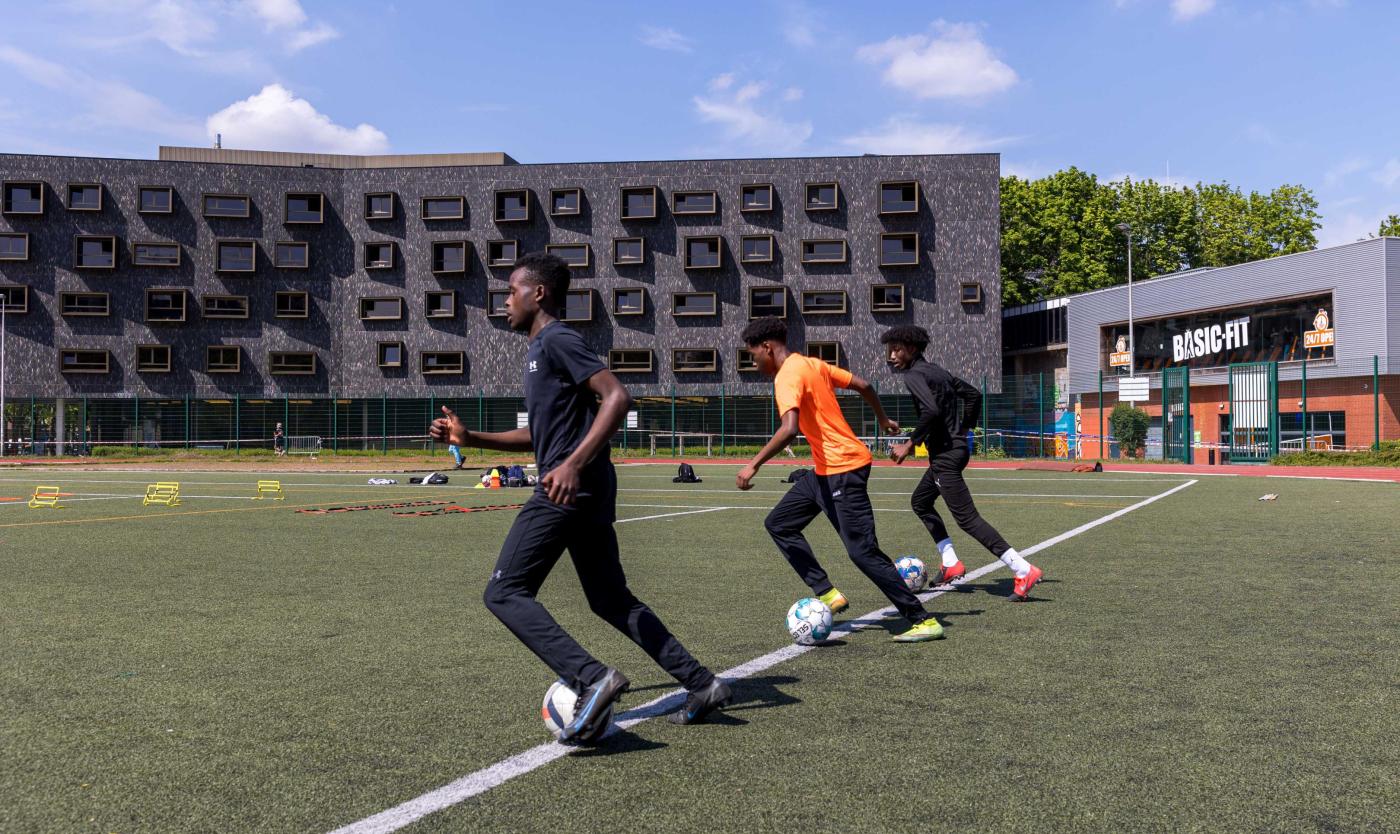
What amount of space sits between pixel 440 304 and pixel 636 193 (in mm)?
11128

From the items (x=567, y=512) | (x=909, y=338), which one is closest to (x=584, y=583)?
(x=567, y=512)

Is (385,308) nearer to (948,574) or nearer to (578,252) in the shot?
(578,252)

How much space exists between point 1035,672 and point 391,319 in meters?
51.9

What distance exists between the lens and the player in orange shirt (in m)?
6.08

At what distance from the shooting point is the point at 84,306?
53.1 meters

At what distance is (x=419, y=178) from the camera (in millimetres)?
54531

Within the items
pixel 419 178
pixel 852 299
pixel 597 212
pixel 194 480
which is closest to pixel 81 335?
pixel 419 178

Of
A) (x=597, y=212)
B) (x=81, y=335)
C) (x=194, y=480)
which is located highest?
(x=597, y=212)

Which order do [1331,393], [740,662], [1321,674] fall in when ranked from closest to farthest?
[1321,674] < [740,662] < [1331,393]

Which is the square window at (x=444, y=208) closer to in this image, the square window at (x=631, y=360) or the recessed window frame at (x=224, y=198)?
the recessed window frame at (x=224, y=198)

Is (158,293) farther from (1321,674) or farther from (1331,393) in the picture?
(1321,674)

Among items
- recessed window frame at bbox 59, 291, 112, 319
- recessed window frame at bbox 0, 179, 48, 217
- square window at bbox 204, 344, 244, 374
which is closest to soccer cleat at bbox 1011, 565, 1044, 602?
square window at bbox 204, 344, 244, 374

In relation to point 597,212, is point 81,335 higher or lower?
lower

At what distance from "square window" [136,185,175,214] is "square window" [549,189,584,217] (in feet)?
60.7
